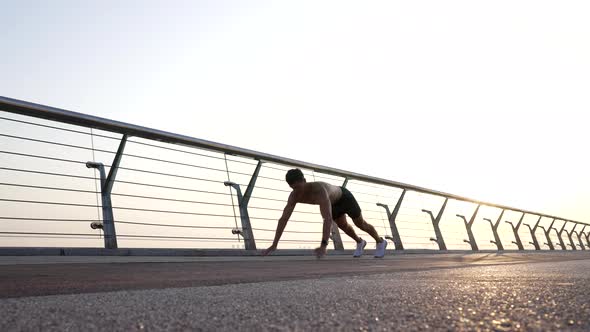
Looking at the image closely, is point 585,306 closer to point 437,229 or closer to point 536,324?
point 536,324

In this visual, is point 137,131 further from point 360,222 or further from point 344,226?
point 360,222

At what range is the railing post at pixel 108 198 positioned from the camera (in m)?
4.27

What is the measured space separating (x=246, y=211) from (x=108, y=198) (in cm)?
166

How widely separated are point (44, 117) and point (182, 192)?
1487mm

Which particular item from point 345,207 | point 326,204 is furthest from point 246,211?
point 345,207

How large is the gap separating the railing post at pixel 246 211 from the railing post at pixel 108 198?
140 centimetres

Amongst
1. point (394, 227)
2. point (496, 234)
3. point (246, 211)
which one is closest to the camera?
point (246, 211)

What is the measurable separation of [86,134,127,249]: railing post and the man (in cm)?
152

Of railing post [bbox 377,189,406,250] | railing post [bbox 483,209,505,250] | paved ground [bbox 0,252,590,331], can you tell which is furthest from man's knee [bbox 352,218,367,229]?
Result: railing post [bbox 483,209,505,250]

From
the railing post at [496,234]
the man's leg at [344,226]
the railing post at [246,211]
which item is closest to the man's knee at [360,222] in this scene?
the man's leg at [344,226]

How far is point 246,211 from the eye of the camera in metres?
5.83

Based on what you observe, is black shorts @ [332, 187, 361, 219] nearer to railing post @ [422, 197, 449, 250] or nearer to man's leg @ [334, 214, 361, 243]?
man's leg @ [334, 214, 361, 243]

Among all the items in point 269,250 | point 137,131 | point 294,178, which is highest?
point 137,131

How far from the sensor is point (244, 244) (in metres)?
5.61
